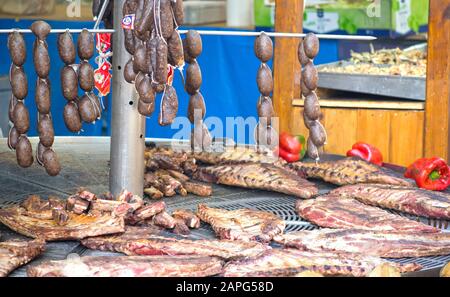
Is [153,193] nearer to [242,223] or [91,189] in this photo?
[91,189]

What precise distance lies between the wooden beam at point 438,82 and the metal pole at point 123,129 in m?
3.34

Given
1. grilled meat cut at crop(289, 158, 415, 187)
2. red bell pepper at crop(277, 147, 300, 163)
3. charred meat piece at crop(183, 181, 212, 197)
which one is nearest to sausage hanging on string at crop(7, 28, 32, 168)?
charred meat piece at crop(183, 181, 212, 197)

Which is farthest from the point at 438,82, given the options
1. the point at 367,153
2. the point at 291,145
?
the point at 291,145

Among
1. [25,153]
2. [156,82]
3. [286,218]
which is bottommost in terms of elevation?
[286,218]

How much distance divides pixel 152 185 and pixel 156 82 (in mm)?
1252

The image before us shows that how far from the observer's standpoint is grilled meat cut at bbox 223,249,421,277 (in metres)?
3.34

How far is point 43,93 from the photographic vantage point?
13.3 ft

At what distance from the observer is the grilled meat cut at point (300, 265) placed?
3.34 m

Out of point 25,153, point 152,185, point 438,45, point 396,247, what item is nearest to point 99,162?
point 152,185

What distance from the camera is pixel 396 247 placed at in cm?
368

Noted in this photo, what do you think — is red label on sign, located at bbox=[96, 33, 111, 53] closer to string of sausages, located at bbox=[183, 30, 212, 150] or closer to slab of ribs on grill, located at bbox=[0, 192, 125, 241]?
string of sausages, located at bbox=[183, 30, 212, 150]

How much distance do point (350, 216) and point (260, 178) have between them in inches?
34.2

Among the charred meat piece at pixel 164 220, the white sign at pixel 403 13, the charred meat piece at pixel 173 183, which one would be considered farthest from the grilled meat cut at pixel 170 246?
the white sign at pixel 403 13
